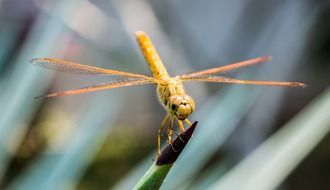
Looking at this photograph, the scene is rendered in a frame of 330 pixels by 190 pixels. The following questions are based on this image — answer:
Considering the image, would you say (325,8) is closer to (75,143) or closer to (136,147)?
(136,147)

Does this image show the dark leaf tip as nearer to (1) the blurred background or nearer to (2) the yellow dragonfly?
(2) the yellow dragonfly

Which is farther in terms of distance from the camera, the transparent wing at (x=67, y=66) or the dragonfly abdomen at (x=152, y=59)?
the dragonfly abdomen at (x=152, y=59)

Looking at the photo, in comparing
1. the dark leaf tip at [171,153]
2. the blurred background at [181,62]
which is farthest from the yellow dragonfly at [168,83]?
the blurred background at [181,62]

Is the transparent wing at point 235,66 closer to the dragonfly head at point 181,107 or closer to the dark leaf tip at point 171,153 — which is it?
the dragonfly head at point 181,107

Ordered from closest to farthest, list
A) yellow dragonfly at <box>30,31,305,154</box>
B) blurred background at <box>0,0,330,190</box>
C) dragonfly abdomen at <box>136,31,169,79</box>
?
yellow dragonfly at <box>30,31,305,154</box>, dragonfly abdomen at <box>136,31,169,79</box>, blurred background at <box>0,0,330,190</box>

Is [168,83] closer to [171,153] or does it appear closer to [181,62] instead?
[171,153]

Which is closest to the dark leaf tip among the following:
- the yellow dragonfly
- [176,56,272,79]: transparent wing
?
the yellow dragonfly

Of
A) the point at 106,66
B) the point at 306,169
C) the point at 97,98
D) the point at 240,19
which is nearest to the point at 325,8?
the point at 240,19
